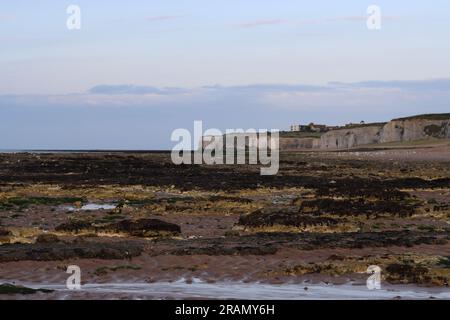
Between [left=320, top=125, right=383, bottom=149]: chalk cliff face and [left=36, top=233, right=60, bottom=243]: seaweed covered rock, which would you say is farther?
[left=320, top=125, right=383, bottom=149]: chalk cliff face

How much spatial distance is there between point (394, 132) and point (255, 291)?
16244 cm

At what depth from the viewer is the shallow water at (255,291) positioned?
44.6 feet

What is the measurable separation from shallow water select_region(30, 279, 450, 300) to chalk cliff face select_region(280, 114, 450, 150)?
14476cm

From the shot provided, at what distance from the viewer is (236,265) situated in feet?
56.4

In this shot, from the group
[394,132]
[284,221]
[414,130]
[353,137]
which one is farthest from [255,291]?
[353,137]

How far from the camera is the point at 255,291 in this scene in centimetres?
1421

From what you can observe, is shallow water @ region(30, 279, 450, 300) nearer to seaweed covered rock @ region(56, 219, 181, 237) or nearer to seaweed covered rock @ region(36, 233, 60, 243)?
seaweed covered rock @ region(36, 233, 60, 243)

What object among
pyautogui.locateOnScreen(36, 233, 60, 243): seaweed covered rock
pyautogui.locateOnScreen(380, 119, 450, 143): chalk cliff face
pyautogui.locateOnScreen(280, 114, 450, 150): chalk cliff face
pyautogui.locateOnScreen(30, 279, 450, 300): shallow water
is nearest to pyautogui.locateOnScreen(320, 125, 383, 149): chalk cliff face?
pyautogui.locateOnScreen(280, 114, 450, 150): chalk cliff face

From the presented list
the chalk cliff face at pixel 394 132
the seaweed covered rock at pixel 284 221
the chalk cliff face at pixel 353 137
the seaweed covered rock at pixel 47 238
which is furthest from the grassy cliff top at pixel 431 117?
the seaweed covered rock at pixel 47 238

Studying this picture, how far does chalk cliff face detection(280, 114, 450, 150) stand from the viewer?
16100 cm
